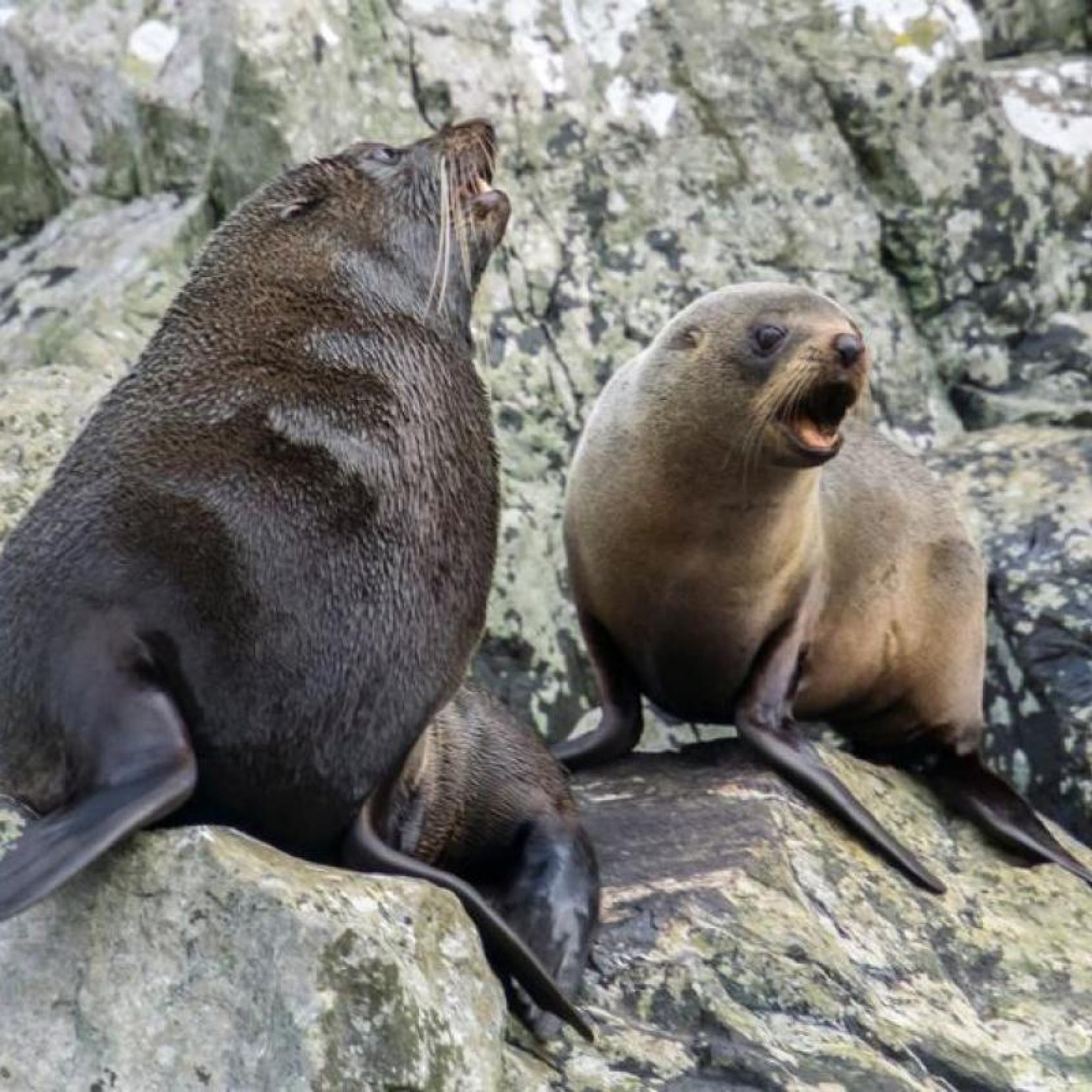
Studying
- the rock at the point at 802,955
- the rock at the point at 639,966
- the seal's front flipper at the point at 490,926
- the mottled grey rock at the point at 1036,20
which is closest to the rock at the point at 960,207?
the mottled grey rock at the point at 1036,20

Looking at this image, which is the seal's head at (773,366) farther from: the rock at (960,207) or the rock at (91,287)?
the rock at (960,207)

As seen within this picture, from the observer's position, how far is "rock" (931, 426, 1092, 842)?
8.41 m

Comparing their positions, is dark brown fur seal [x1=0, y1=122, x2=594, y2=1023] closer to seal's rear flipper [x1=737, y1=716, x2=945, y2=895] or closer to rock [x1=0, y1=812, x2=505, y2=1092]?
rock [x1=0, y1=812, x2=505, y2=1092]

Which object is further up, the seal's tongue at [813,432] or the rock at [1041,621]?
the seal's tongue at [813,432]

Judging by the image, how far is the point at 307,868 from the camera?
433cm

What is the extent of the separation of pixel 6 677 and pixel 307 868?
799 mm

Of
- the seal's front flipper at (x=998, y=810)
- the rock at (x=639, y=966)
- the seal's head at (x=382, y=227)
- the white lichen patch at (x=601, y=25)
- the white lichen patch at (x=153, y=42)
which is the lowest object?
the seal's front flipper at (x=998, y=810)

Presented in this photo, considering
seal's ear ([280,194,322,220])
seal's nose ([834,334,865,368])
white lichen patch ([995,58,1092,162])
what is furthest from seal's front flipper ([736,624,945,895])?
white lichen patch ([995,58,1092,162])

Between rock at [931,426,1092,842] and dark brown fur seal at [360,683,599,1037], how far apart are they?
267 cm

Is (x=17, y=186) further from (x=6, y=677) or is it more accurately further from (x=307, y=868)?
(x=307, y=868)

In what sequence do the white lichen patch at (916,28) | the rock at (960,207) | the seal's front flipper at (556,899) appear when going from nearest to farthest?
the seal's front flipper at (556,899) < the rock at (960,207) < the white lichen patch at (916,28)

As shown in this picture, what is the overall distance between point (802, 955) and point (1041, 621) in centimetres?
335

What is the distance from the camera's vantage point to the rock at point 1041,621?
27.6 ft

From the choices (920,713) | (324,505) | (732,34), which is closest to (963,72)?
(732,34)
